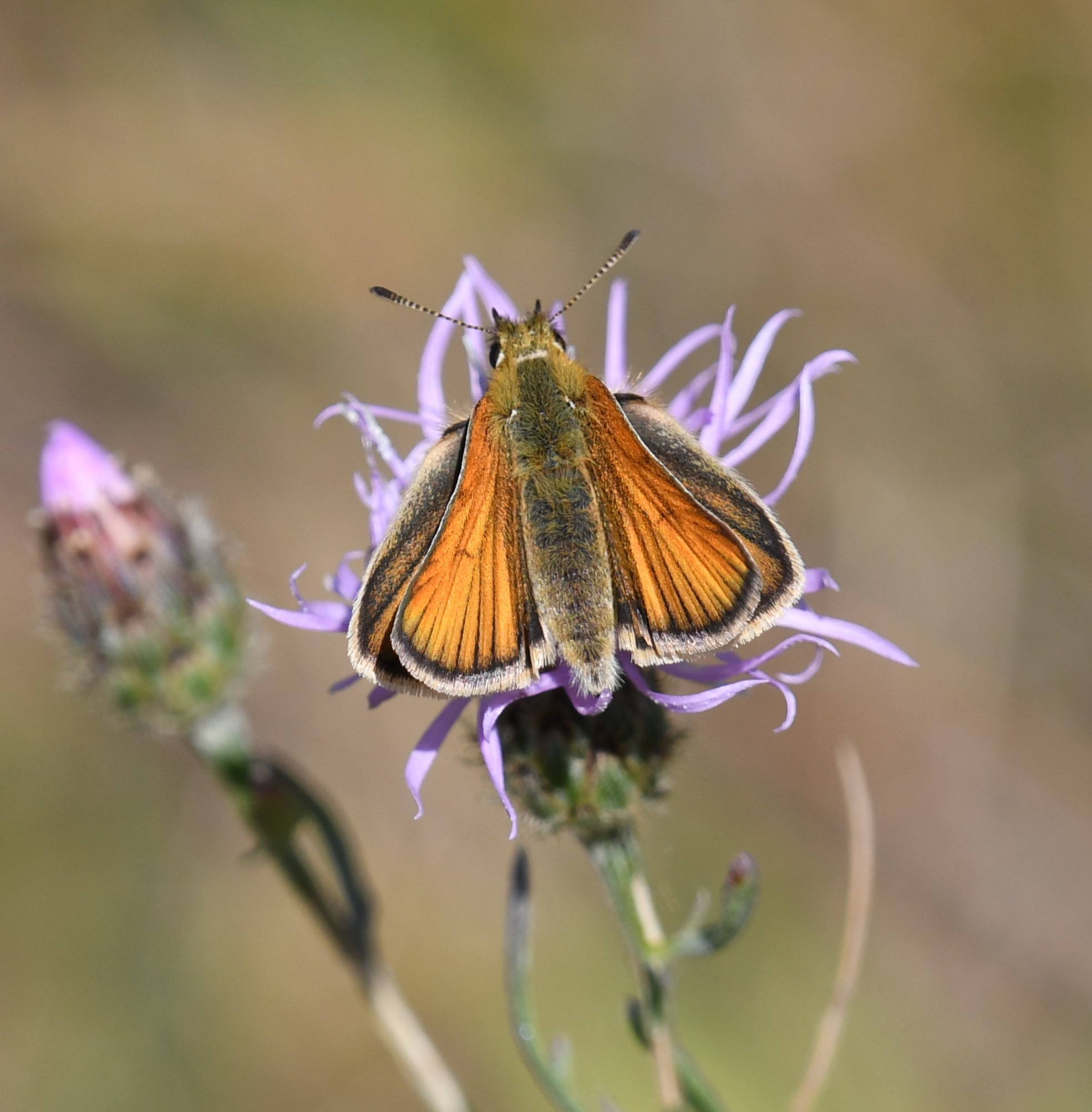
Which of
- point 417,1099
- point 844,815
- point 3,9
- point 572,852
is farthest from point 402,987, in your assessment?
point 3,9

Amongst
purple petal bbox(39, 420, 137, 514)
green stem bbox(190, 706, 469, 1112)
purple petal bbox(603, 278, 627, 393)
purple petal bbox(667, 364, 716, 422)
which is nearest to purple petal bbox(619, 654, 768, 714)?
purple petal bbox(667, 364, 716, 422)

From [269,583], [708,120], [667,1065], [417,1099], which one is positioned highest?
[708,120]

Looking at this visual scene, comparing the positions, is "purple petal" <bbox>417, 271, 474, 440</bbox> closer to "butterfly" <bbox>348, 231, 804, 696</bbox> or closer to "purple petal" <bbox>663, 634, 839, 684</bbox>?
"butterfly" <bbox>348, 231, 804, 696</bbox>

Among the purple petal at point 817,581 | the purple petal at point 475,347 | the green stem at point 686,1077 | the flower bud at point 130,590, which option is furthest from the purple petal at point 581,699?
the flower bud at point 130,590

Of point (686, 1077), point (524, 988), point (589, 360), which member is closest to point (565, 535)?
point (524, 988)

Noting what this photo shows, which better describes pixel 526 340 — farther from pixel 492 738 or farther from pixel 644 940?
pixel 644 940

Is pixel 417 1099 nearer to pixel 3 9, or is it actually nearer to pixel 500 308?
pixel 500 308

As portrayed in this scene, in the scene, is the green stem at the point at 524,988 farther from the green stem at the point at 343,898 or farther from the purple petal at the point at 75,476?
the purple petal at the point at 75,476
